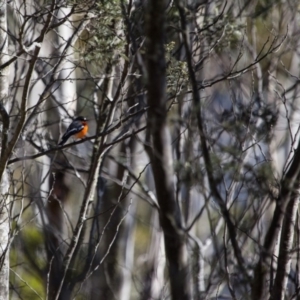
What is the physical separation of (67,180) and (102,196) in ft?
7.47

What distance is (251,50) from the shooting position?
9.03 metres

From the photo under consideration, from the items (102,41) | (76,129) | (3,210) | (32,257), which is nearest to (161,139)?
(102,41)

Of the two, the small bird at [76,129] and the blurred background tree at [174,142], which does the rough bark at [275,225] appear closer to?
the blurred background tree at [174,142]

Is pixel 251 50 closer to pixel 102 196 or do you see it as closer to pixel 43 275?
pixel 102 196

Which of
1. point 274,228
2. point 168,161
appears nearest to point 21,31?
point 168,161

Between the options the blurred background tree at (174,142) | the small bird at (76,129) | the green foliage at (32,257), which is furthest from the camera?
the green foliage at (32,257)

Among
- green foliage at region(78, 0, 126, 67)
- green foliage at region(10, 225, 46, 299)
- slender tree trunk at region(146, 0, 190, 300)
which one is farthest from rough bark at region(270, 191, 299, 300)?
green foliage at region(10, 225, 46, 299)

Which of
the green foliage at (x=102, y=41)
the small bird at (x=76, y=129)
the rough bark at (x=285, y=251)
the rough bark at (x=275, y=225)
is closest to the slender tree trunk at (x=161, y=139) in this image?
the rough bark at (x=275, y=225)

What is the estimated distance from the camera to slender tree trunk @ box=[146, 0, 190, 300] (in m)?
3.30

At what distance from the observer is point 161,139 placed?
3.33 m

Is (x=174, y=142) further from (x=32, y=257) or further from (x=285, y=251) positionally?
(x=32, y=257)

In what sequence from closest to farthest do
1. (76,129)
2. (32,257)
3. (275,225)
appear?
(275,225), (76,129), (32,257)

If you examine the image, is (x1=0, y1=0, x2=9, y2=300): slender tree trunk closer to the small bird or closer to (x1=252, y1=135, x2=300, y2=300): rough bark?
(x1=252, y1=135, x2=300, y2=300): rough bark

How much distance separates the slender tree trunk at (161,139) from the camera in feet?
10.8
